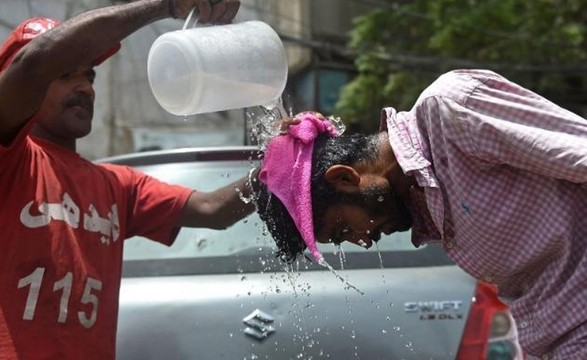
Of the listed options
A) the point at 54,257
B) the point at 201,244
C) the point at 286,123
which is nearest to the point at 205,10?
the point at 286,123

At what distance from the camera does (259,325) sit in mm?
2635

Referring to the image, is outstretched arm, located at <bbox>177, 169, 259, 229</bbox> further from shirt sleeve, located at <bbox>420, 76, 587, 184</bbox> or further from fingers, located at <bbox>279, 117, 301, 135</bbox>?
shirt sleeve, located at <bbox>420, 76, 587, 184</bbox>

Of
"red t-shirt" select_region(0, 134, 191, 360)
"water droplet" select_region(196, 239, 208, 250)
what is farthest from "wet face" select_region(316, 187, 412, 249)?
"water droplet" select_region(196, 239, 208, 250)

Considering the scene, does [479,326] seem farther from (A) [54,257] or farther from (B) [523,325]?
(A) [54,257]

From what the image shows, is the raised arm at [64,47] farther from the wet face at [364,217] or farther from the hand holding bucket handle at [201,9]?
the wet face at [364,217]

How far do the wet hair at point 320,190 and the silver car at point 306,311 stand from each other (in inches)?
25.3

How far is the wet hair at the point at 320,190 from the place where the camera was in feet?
5.99

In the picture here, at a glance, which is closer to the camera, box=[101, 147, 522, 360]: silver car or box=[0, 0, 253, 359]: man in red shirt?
box=[0, 0, 253, 359]: man in red shirt

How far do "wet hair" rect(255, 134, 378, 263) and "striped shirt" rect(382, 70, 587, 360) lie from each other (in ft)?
0.38

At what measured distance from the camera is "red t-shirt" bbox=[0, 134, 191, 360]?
7.27ft

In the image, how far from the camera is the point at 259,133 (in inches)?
85.8

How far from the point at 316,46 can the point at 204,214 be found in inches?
348

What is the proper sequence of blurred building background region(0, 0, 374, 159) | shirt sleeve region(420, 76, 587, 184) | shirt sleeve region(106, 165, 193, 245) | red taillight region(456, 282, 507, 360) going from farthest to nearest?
blurred building background region(0, 0, 374, 159)
shirt sleeve region(106, 165, 193, 245)
red taillight region(456, 282, 507, 360)
shirt sleeve region(420, 76, 587, 184)

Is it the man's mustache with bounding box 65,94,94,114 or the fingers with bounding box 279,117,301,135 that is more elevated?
the fingers with bounding box 279,117,301,135
